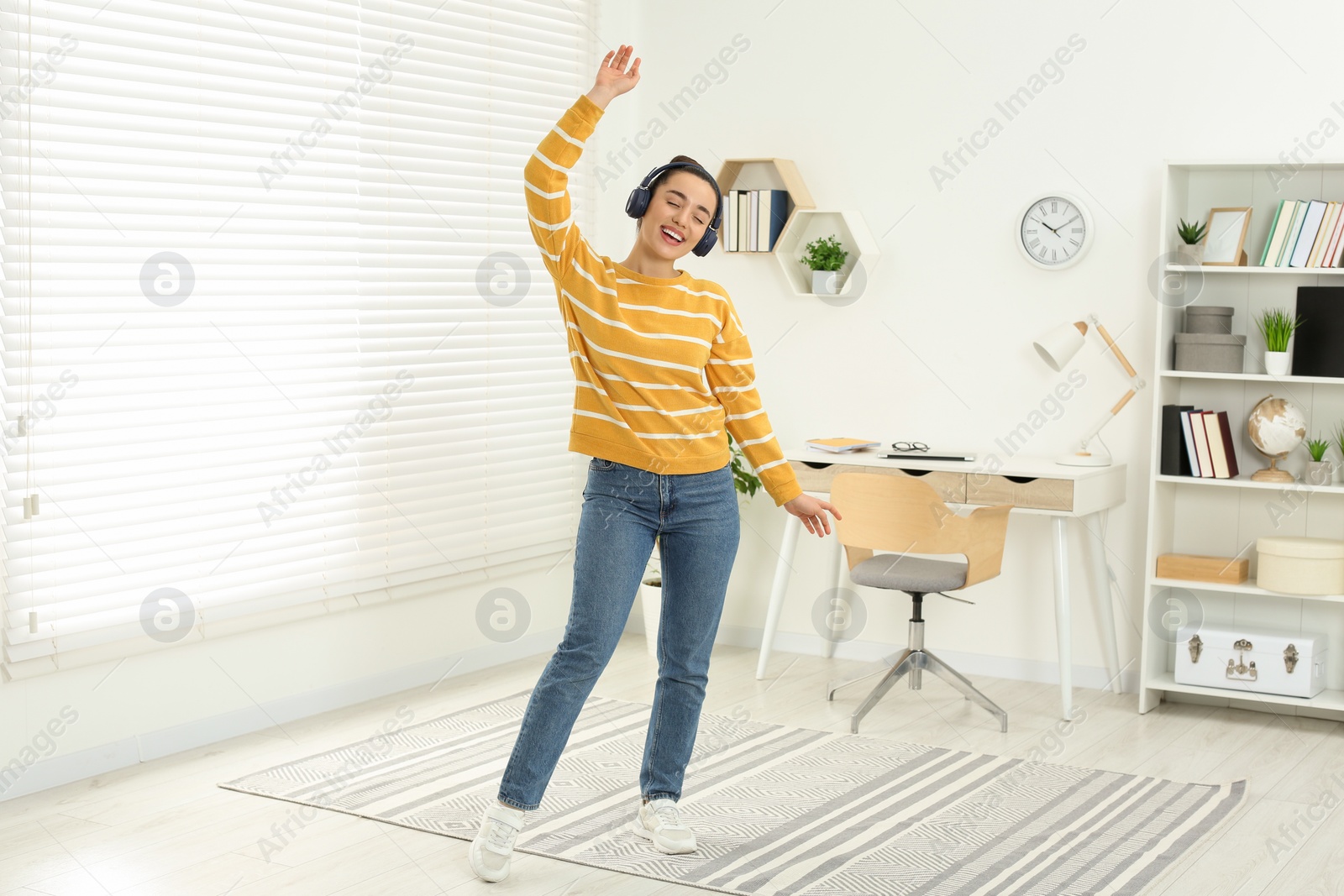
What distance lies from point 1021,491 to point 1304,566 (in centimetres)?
81

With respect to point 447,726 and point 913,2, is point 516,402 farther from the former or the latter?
point 913,2

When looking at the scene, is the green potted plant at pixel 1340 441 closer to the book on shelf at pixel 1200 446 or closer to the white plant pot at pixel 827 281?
the book on shelf at pixel 1200 446

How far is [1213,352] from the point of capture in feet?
12.9

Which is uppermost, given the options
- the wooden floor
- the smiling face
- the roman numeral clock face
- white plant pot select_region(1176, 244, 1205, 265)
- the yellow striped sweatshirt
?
the roman numeral clock face

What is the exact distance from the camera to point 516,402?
460cm

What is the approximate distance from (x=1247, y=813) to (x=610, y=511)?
5.69ft

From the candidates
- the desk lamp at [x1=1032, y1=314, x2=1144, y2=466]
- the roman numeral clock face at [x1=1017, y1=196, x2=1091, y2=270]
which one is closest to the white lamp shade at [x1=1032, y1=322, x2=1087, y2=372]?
the desk lamp at [x1=1032, y1=314, x2=1144, y2=466]

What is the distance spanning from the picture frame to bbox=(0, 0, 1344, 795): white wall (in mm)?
230

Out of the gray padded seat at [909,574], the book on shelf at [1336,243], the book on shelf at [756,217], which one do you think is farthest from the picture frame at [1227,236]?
the book on shelf at [756,217]

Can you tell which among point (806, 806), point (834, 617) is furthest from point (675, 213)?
point (834, 617)

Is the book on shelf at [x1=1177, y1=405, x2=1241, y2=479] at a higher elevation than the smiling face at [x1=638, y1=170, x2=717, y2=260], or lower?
lower

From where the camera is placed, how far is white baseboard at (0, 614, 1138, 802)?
10.7ft

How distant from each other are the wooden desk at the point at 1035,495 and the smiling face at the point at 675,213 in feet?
4.90

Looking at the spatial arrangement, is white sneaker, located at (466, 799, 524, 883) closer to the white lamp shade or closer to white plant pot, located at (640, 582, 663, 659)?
white plant pot, located at (640, 582, 663, 659)
